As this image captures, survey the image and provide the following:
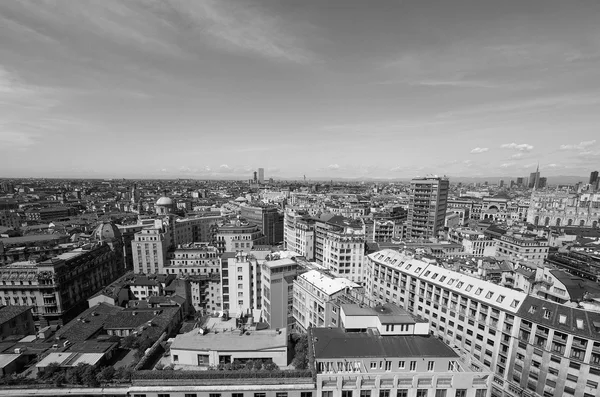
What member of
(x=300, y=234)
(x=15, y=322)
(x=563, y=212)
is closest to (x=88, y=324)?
(x=15, y=322)

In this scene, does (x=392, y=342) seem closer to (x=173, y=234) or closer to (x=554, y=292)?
(x=554, y=292)

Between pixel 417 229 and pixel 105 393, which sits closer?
pixel 105 393

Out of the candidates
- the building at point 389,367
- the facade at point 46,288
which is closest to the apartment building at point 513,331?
the building at point 389,367

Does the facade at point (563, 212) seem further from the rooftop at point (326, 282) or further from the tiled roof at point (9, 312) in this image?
the tiled roof at point (9, 312)

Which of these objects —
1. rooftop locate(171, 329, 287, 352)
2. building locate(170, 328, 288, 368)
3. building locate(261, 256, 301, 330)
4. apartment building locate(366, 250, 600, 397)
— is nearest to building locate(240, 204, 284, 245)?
building locate(261, 256, 301, 330)

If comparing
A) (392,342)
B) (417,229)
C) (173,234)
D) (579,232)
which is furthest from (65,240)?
(579,232)

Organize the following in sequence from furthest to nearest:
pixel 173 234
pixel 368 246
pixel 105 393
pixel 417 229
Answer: pixel 417 229
pixel 173 234
pixel 368 246
pixel 105 393
